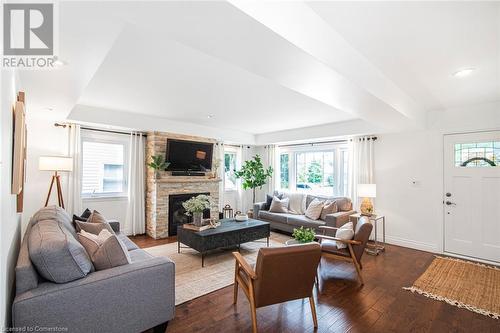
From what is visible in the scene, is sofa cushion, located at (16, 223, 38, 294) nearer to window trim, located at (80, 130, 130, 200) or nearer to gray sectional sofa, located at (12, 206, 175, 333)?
gray sectional sofa, located at (12, 206, 175, 333)

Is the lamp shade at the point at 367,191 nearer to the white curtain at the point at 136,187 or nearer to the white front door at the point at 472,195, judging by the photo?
the white front door at the point at 472,195

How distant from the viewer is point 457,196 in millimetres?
4148

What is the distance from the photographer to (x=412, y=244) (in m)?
4.56

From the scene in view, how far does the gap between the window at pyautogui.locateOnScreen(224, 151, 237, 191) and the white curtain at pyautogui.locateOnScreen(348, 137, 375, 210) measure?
135 inches

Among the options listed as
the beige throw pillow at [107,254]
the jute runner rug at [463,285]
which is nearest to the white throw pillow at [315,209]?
the jute runner rug at [463,285]

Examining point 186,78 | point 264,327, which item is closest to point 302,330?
point 264,327

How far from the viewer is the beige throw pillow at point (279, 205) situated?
5816 mm

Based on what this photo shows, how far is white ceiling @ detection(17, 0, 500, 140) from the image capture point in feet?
4.62

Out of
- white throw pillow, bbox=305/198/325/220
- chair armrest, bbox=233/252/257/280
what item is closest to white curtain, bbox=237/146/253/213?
white throw pillow, bbox=305/198/325/220

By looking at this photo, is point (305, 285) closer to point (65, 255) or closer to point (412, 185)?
point (65, 255)

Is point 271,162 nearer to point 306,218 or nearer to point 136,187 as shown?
point 306,218

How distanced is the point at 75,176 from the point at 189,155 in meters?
2.28

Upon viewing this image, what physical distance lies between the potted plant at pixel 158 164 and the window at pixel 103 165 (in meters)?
0.70

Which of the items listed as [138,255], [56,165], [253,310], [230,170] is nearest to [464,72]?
[253,310]
